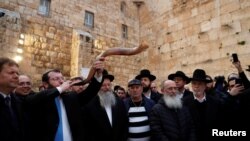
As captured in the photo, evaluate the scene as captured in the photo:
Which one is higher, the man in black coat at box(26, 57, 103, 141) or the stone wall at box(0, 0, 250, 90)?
the stone wall at box(0, 0, 250, 90)

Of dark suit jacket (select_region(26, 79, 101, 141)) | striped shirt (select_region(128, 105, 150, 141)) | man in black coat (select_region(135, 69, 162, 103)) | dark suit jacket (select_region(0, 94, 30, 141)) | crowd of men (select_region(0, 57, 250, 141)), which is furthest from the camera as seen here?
man in black coat (select_region(135, 69, 162, 103))

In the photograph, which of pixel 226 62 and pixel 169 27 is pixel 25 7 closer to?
pixel 169 27

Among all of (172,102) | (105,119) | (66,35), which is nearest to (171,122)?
(172,102)

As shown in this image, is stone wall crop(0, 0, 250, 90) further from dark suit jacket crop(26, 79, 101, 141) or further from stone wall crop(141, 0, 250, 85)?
dark suit jacket crop(26, 79, 101, 141)

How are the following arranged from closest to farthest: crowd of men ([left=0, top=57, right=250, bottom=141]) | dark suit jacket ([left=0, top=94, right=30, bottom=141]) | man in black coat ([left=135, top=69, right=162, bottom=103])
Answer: dark suit jacket ([left=0, top=94, right=30, bottom=141])
crowd of men ([left=0, top=57, right=250, bottom=141])
man in black coat ([left=135, top=69, right=162, bottom=103])

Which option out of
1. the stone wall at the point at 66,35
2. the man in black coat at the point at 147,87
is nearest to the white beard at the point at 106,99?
the man in black coat at the point at 147,87

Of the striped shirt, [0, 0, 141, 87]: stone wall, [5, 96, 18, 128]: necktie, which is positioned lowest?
the striped shirt

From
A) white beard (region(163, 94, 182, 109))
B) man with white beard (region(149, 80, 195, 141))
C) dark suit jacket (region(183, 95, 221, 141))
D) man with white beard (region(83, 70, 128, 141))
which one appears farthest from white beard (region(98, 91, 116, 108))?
dark suit jacket (region(183, 95, 221, 141))

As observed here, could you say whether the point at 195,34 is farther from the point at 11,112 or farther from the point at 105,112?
the point at 11,112

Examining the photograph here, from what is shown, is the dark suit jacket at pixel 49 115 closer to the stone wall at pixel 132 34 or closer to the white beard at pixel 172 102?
the white beard at pixel 172 102

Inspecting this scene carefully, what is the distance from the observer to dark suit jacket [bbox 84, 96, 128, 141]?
3.38 meters

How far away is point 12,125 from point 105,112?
134cm

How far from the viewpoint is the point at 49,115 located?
287 centimetres

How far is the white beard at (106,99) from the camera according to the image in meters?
3.63
